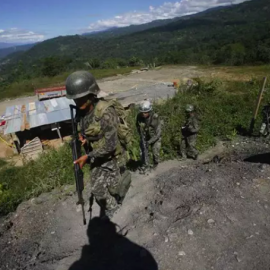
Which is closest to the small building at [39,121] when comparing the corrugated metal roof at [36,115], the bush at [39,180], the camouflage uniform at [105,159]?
the corrugated metal roof at [36,115]

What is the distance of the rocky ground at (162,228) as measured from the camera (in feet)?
12.1

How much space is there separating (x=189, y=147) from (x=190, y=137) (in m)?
0.30

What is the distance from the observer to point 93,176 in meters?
4.21

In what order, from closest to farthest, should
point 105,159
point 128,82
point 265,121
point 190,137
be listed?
point 105,159 < point 190,137 < point 265,121 < point 128,82

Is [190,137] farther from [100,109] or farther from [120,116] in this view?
[100,109]

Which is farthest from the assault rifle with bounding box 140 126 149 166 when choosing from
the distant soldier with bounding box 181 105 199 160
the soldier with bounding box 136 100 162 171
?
the distant soldier with bounding box 181 105 199 160

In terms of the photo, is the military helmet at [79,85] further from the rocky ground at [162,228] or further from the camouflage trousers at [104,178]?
the rocky ground at [162,228]

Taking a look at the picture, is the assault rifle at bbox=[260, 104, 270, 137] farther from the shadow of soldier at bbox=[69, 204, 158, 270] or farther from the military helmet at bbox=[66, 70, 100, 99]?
the military helmet at bbox=[66, 70, 100, 99]

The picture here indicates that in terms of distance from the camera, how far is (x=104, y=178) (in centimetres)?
424

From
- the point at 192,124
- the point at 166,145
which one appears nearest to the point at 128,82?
the point at 166,145

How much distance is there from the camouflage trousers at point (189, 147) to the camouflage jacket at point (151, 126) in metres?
1.02

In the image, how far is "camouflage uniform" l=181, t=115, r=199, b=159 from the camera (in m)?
6.36

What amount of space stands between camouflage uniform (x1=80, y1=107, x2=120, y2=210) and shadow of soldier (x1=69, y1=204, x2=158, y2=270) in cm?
48

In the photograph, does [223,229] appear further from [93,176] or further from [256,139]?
[256,139]
